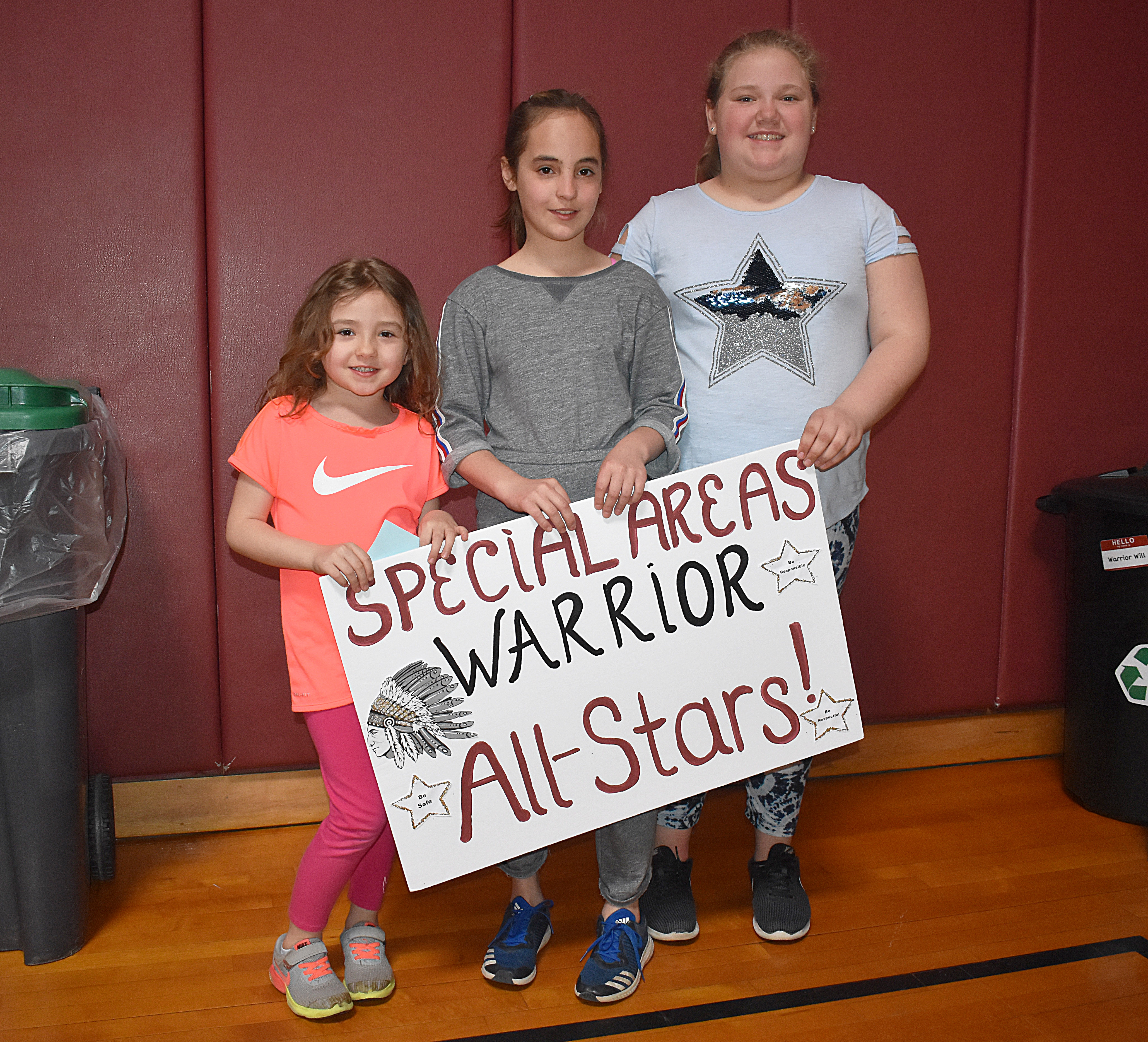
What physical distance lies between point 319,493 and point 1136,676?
5.50 feet

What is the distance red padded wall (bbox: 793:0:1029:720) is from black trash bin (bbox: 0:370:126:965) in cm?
160

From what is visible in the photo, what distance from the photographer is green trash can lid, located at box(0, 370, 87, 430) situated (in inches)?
54.0

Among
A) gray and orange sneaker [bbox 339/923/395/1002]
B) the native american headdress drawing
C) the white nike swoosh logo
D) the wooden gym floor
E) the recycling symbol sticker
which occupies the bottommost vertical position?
the wooden gym floor

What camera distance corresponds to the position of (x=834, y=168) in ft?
6.75

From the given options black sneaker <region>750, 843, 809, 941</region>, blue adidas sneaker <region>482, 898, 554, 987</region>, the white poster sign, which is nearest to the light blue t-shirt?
the white poster sign

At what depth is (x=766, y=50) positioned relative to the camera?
141 centimetres

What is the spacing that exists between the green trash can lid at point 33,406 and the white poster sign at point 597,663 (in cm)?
53

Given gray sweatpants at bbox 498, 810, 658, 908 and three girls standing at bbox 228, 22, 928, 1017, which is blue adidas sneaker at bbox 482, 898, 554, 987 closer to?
three girls standing at bbox 228, 22, 928, 1017

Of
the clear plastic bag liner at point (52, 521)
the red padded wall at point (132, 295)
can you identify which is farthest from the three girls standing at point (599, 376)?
the red padded wall at point (132, 295)

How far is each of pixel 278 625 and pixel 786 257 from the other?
4.01ft

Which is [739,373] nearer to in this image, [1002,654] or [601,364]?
[601,364]

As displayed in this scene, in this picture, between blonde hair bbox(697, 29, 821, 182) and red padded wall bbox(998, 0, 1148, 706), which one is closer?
blonde hair bbox(697, 29, 821, 182)

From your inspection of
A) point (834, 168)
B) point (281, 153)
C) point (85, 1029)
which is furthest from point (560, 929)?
point (834, 168)

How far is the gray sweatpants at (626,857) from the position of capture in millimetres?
1436
